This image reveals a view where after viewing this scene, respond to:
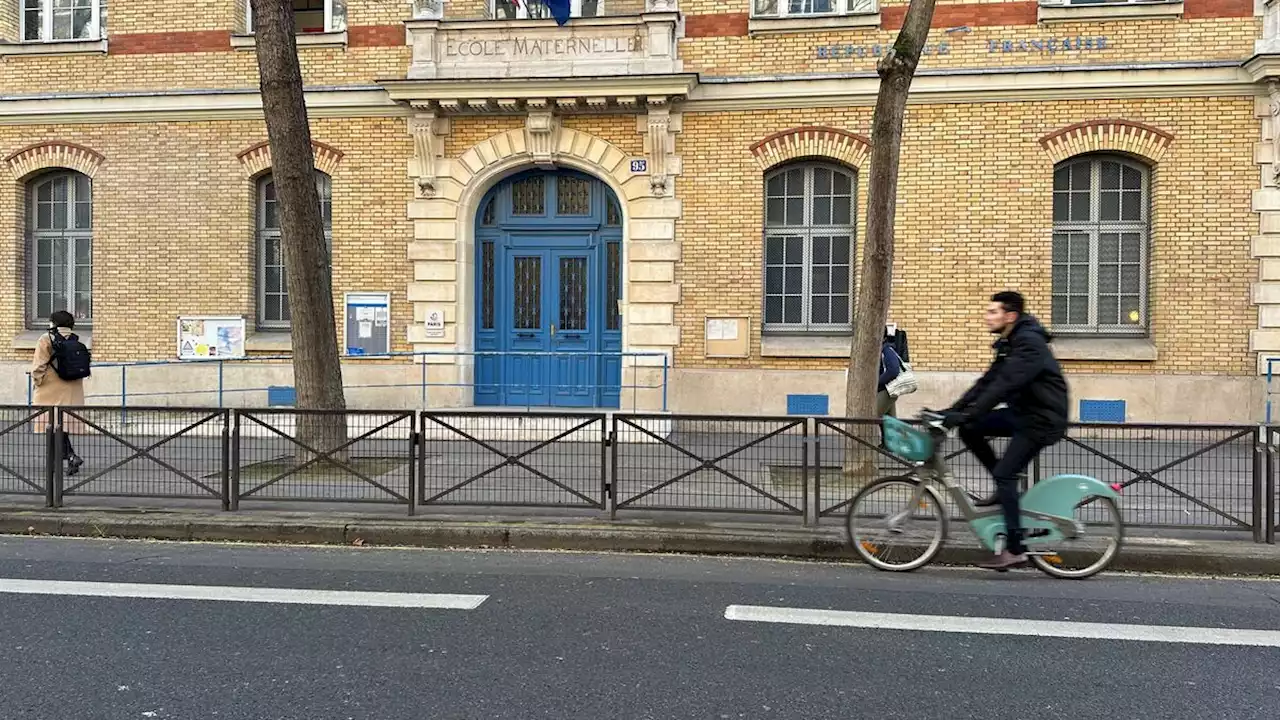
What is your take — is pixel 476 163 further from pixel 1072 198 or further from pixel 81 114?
pixel 1072 198

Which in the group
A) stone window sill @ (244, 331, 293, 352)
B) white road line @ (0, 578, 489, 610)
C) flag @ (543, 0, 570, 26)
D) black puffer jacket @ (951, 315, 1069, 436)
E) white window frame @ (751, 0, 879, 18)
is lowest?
white road line @ (0, 578, 489, 610)

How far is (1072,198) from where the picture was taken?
13008 millimetres

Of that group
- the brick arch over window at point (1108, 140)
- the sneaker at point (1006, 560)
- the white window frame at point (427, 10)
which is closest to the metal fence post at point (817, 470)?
the sneaker at point (1006, 560)

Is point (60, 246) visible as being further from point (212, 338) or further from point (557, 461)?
point (557, 461)

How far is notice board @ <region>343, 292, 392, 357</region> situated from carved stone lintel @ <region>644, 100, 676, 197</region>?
4.45 meters

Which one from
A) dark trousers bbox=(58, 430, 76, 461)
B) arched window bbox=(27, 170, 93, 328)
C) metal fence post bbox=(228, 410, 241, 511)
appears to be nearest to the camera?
metal fence post bbox=(228, 410, 241, 511)

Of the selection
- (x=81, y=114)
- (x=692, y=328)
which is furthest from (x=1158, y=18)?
(x=81, y=114)

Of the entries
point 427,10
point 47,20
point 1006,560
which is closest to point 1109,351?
point 1006,560

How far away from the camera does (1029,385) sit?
575cm

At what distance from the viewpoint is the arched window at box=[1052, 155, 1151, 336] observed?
42.4ft

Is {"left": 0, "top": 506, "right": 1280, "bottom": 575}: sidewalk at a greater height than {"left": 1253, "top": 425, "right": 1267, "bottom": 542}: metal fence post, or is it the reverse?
{"left": 1253, "top": 425, "right": 1267, "bottom": 542}: metal fence post

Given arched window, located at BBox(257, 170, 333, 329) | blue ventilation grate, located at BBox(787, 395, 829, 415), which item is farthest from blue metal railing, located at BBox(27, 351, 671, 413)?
blue ventilation grate, located at BBox(787, 395, 829, 415)

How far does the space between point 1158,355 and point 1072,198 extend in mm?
2502

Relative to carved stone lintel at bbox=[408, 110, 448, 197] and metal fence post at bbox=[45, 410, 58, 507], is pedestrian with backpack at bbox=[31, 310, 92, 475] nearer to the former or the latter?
metal fence post at bbox=[45, 410, 58, 507]
